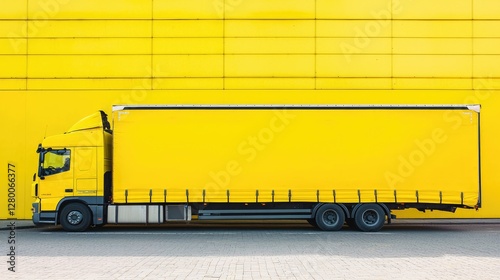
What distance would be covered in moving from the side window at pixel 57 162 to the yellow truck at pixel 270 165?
0.06 metres

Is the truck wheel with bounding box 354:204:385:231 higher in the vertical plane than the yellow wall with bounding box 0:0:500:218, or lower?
lower

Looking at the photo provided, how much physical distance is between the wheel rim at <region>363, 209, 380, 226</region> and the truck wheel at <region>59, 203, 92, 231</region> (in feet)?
25.0

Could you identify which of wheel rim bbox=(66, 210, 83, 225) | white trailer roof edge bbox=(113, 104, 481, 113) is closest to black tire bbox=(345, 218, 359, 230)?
white trailer roof edge bbox=(113, 104, 481, 113)

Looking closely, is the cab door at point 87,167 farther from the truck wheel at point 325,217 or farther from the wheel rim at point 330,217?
the wheel rim at point 330,217

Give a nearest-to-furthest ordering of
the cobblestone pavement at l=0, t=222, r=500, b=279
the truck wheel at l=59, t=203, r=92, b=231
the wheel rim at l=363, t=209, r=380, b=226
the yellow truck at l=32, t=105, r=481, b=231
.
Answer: the cobblestone pavement at l=0, t=222, r=500, b=279, the yellow truck at l=32, t=105, r=481, b=231, the truck wheel at l=59, t=203, r=92, b=231, the wheel rim at l=363, t=209, r=380, b=226

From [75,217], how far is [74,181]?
1.00m

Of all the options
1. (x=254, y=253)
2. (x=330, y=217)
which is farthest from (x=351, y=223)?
(x=254, y=253)

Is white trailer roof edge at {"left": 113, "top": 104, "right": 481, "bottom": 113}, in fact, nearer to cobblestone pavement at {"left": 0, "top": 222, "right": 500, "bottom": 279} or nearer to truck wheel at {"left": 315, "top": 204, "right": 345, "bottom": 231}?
truck wheel at {"left": 315, "top": 204, "right": 345, "bottom": 231}

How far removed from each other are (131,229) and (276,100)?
6.82 m

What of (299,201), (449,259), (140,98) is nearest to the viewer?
(449,259)

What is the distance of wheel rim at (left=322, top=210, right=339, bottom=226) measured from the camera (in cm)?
1862
